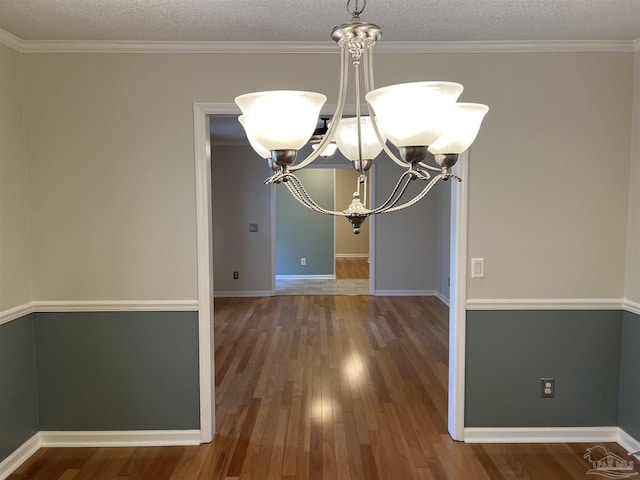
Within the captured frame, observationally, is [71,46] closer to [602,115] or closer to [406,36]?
[406,36]

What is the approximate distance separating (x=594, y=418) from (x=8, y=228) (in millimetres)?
3576

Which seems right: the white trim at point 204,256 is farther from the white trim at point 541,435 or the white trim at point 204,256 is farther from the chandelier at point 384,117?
the white trim at point 541,435

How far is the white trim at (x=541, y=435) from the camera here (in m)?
2.77

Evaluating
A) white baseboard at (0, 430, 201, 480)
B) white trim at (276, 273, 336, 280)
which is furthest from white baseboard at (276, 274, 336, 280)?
white baseboard at (0, 430, 201, 480)

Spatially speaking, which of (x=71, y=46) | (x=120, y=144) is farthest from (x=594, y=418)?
(x=71, y=46)

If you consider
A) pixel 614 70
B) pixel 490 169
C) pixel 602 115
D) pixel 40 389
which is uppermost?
pixel 614 70

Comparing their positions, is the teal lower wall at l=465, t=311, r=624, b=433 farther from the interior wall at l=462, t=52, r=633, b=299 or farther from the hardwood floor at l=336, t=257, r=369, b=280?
the hardwood floor at l=336, t=257, r=369, b=280

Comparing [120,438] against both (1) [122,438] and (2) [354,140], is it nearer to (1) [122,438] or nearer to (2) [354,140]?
(1) [122,438]

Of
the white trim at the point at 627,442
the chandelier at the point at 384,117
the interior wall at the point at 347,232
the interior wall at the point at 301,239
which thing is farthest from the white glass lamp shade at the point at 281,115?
the interior wall at the point at 347,232

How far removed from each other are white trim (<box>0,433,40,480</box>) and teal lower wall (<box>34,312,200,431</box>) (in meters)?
0.09

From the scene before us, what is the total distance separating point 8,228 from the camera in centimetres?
248

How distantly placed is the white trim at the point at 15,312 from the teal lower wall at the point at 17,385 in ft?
0.09

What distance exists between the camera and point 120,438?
276cm

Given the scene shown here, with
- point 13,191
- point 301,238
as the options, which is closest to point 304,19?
point 13,191
